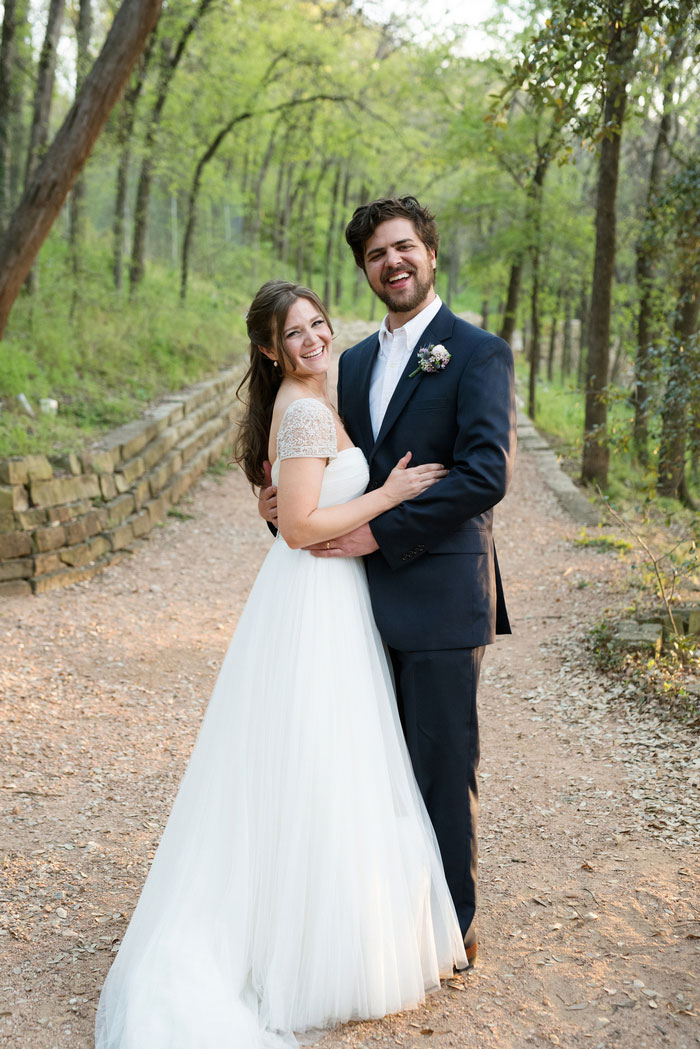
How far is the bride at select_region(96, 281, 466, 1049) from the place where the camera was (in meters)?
2.51

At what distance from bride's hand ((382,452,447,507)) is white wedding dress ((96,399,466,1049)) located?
0.50ft

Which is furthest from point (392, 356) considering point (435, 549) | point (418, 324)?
point (435, 549)

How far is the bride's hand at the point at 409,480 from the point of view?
2670 mm

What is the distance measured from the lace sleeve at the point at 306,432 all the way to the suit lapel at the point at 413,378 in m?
0.18

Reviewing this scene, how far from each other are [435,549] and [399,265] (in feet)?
2.85

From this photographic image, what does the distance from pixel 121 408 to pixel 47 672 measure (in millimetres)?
4676

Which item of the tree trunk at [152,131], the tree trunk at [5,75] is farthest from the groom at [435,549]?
the tree trunk at [152,131]

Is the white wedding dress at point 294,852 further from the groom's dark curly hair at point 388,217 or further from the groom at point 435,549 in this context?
the groom's dark curly hair at point 388,217

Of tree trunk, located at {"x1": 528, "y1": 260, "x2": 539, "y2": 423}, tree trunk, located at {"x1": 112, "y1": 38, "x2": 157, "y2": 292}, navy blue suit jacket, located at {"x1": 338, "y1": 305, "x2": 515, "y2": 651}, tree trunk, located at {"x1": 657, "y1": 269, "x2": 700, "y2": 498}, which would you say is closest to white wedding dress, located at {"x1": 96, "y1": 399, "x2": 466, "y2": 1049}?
navy blue suit jacket, located at {"x1": 338, "y1": 305, "x2": 515, "y2": 651}

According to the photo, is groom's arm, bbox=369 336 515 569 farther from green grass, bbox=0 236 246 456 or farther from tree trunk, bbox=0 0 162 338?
tree trunk, bbox=0 0 162 338

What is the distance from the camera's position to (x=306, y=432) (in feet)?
8.87

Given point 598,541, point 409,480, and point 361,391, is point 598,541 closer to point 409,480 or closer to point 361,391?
point 361,391

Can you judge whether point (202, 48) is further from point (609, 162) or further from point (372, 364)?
point (372, 364)

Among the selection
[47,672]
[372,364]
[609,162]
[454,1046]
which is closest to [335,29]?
[609,162]
